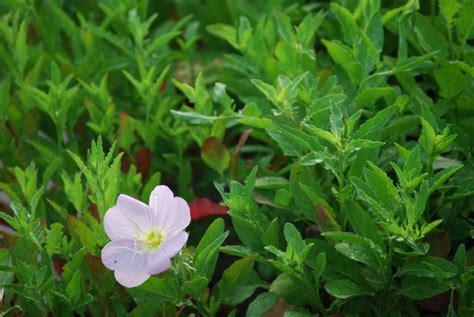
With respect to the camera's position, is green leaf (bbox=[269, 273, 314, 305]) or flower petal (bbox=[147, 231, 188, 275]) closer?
flower petal (bbox=[147, 231, 188, 275])

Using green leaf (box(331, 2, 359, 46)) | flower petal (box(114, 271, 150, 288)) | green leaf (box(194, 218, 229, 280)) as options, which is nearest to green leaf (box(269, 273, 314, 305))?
green leaf (box(194, 218, 229, 280))

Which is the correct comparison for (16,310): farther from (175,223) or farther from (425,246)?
(425,246)

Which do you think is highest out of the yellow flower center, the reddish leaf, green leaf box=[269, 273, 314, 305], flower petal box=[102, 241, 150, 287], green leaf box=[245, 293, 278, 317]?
the yellow flower center

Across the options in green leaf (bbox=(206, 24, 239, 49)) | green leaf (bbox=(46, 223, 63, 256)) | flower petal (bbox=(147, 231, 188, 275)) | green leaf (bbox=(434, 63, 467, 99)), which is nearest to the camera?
flower petal (bbox=(147, 231, 188, 275))

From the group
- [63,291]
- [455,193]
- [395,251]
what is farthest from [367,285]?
[63,291]

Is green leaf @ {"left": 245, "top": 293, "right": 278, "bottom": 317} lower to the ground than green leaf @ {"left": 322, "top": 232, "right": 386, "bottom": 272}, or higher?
lower

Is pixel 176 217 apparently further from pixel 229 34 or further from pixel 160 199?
pixel 229 34

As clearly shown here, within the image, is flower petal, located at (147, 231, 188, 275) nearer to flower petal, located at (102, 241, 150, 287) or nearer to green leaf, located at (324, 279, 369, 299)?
flower petal, located at (102, 241, 150, 287)
